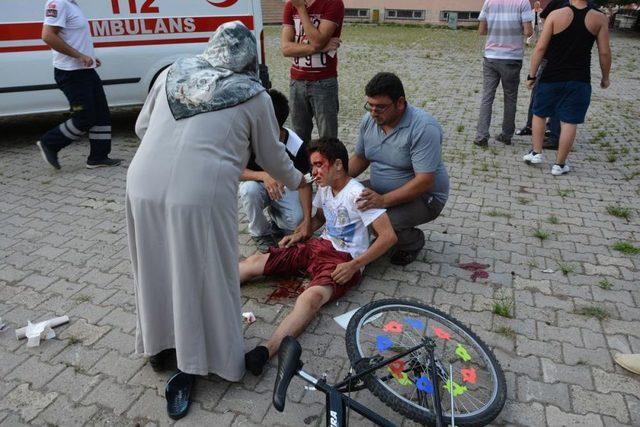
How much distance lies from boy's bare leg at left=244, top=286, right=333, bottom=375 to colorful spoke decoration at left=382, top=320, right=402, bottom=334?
40cm

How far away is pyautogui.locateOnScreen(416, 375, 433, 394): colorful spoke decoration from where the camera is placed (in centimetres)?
215

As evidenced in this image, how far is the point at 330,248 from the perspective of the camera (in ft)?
10.2

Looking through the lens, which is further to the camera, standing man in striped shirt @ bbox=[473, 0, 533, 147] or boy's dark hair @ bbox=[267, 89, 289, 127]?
standing man in striped shirt @ bbox=[473, 0, 533, 147]

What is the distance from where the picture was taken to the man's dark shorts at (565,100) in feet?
16.4

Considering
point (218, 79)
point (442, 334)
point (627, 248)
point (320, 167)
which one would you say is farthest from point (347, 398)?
point (627, 248)

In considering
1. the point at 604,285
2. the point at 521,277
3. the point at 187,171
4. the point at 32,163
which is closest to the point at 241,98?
the point at 187,171

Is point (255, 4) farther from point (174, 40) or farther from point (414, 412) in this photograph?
point (414, 412)

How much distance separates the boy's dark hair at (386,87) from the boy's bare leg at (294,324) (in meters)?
1.21

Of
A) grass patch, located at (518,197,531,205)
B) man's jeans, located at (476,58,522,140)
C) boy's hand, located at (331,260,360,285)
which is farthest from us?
man's jeans, located at (476,58,522,140)

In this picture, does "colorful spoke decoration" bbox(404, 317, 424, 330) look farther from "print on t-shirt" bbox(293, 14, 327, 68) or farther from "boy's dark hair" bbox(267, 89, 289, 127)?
"print on t-shirt" bbox(293, 14, 327, 68)

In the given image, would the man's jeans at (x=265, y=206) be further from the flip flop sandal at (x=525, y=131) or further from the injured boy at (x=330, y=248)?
the flip flop sandal at (x=525, y=131)

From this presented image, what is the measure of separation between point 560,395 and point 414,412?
2.65 ft

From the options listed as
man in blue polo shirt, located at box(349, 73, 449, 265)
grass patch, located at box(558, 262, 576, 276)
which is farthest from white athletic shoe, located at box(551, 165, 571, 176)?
man in blue polo shirt, located at box(349, 73, 449, 265)

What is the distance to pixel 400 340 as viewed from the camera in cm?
264
